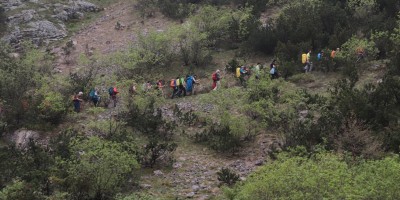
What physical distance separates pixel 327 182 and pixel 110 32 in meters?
27.9

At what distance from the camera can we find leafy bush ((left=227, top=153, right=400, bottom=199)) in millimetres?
8344

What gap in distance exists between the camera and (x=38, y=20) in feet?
114

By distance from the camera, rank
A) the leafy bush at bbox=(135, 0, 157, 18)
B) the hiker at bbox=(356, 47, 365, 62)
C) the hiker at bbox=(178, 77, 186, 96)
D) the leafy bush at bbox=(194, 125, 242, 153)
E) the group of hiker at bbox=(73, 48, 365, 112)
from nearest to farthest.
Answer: the leafy bush at bbox=(194, 125, 242, 153) → the hiker at bbox=(356, 47, 365, 62) → the group of hiker at bbox=(73, 48, 365, 112) → the hiker at bbox=(178, 77, 186, 96) → the leafy bush at bbox=(135, 0, 157, 18)

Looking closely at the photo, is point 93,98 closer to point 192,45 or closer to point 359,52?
point 192,45

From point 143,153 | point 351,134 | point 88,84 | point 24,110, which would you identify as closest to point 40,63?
point 88,84

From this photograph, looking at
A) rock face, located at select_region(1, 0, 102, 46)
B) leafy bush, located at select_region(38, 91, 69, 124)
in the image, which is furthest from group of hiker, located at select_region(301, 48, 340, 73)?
rock face, located at select_region(1, 0, 102, 46)

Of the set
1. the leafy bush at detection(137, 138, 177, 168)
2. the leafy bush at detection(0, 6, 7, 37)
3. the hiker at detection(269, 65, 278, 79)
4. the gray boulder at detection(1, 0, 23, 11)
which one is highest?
the gray boulder at detection(1, 0, 23, 11)

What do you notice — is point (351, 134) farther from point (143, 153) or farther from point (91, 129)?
point (91, 129)

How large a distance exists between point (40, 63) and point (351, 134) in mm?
18246

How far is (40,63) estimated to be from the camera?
2545 cm

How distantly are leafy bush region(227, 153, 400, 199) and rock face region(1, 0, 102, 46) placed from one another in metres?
Answer: 27.9

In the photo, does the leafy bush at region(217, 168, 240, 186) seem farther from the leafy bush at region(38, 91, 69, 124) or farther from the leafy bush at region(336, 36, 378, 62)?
the leafy bush at region(336, 36, 378, 62)

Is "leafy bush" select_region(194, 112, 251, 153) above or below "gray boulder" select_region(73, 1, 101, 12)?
below

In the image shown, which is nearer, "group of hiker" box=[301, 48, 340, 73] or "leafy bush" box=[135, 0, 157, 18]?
"group of hiker" box=[301, 48, 340, 73]
